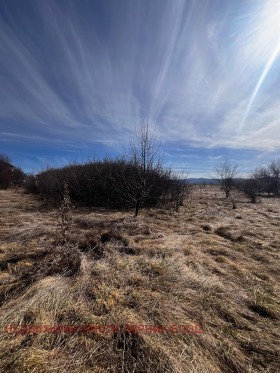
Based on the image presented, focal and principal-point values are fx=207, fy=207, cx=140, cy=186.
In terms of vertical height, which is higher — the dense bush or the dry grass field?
the dense bush

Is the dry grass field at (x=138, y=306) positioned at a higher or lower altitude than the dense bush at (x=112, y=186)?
lower

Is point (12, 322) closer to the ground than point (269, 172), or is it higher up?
closer to the ground

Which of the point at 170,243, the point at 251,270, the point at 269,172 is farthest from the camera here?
the point at 269,172

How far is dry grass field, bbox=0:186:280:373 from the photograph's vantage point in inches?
70.5

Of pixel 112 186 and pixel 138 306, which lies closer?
pixel 138 306

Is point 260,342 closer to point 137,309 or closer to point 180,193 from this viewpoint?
point 137,309

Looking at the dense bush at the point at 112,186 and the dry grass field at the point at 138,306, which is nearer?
the dry grass field at the point at 138,306

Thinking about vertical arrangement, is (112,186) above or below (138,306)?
above

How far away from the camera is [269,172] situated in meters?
37.1

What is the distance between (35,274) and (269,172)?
42.2m

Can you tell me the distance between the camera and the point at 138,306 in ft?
8.11

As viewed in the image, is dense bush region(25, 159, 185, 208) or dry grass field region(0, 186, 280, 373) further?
dense bush region(25, 159, 185, 208)

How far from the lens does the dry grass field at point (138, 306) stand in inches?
70.5

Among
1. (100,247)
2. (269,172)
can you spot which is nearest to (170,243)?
(100,247)
